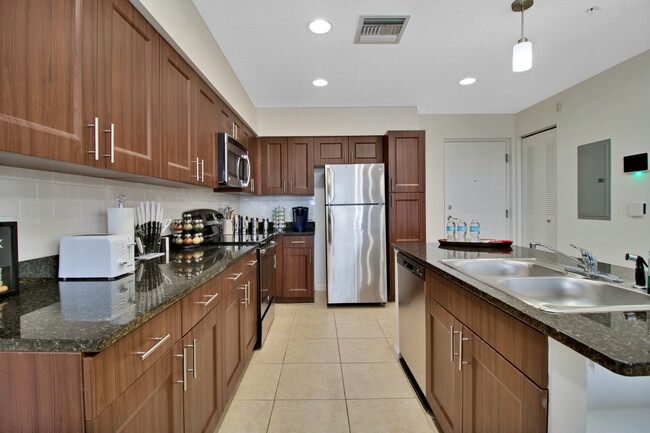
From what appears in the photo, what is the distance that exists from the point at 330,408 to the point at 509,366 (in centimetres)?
123

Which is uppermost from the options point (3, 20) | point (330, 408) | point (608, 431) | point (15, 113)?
point (3, 20)

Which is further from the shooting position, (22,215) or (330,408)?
(330,408)

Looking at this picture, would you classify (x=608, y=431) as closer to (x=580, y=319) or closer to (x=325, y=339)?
(x=580, y=319)

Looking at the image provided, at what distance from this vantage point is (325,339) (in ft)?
9.07

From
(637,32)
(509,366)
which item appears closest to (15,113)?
(509,366)

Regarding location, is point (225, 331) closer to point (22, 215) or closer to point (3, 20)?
point (22, 215)

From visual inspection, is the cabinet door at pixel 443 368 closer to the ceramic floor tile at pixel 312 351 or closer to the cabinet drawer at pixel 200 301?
the ceramic floor tile at pixel 312 351

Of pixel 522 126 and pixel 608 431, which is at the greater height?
pixel 522 126

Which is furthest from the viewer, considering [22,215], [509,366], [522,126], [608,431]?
[522,126]

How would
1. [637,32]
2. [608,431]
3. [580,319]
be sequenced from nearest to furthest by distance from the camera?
[608,431] → [580,319] → [637,32]

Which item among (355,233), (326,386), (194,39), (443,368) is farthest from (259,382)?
(194,39)

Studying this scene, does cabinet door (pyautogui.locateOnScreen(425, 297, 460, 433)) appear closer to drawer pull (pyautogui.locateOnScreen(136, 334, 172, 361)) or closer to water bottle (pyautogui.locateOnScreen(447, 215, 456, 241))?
water bottle (pyautogui.locateOnScreen(447, 215, 456, 241))

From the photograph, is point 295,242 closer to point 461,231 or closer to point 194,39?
point 461,231

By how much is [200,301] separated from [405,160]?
10.1ft
